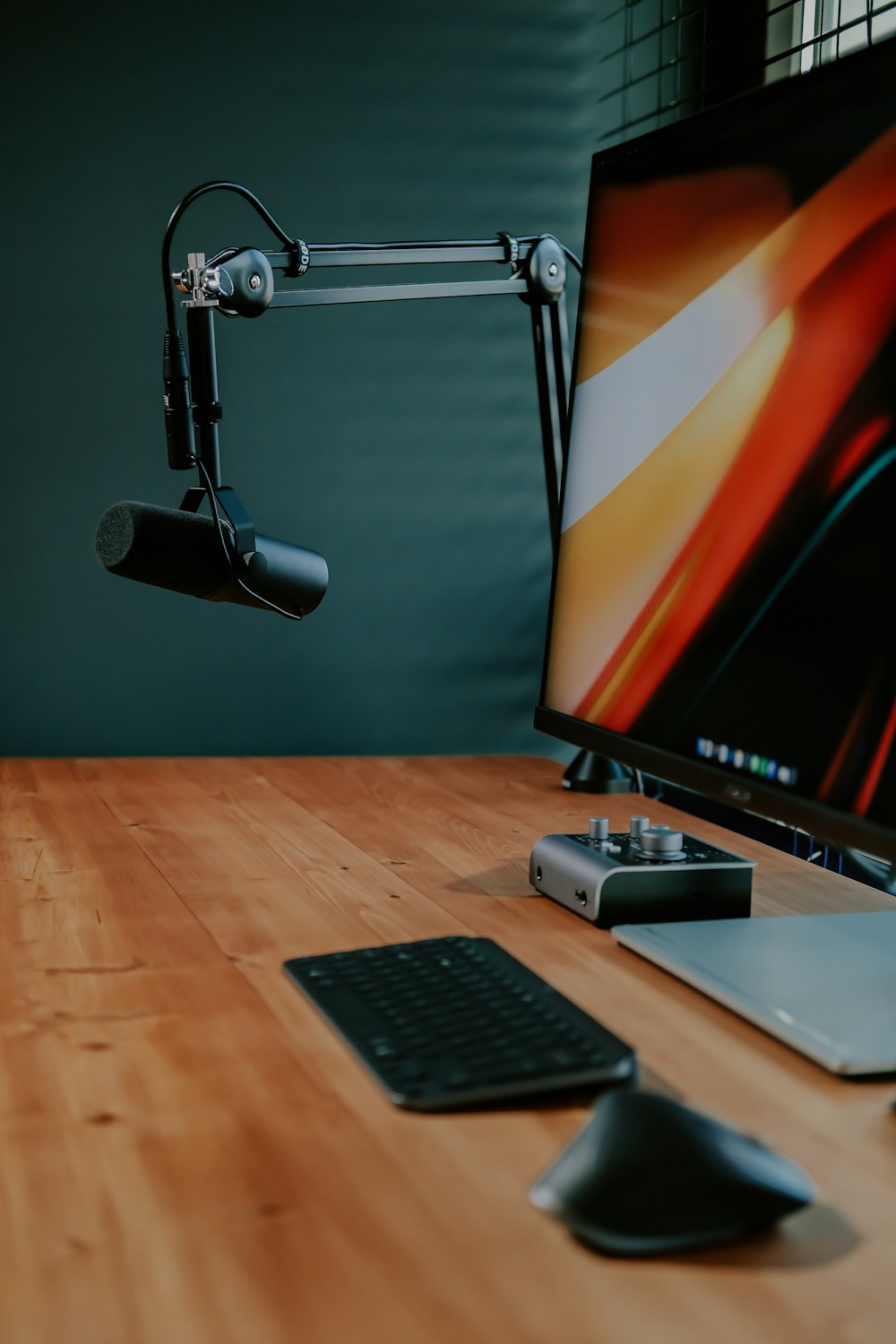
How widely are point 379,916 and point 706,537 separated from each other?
367 mm

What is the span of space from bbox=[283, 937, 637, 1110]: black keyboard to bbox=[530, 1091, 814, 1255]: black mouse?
10 cm

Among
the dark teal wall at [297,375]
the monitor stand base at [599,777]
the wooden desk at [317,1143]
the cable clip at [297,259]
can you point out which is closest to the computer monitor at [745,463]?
the wooden desk at [317,1143]

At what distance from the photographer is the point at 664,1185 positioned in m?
0.51

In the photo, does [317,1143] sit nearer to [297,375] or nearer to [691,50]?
[297,375]

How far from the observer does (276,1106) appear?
2.09 ft

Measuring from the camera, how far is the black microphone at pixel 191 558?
40.8 inches

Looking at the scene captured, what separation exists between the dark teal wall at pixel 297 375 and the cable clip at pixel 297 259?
2.06ft

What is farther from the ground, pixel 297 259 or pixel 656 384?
pixel 297 259

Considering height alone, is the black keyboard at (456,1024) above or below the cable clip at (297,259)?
below

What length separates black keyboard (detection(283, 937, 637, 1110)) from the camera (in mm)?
637

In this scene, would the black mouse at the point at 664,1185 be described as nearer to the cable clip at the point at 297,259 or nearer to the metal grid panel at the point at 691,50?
the cable clip at the point at 297,259

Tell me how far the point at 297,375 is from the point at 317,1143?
1.41 meters

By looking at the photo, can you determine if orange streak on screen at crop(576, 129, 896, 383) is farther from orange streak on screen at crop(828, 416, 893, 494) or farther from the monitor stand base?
the monitor stand base

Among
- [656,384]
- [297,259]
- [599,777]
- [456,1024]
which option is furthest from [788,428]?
[599,777]
